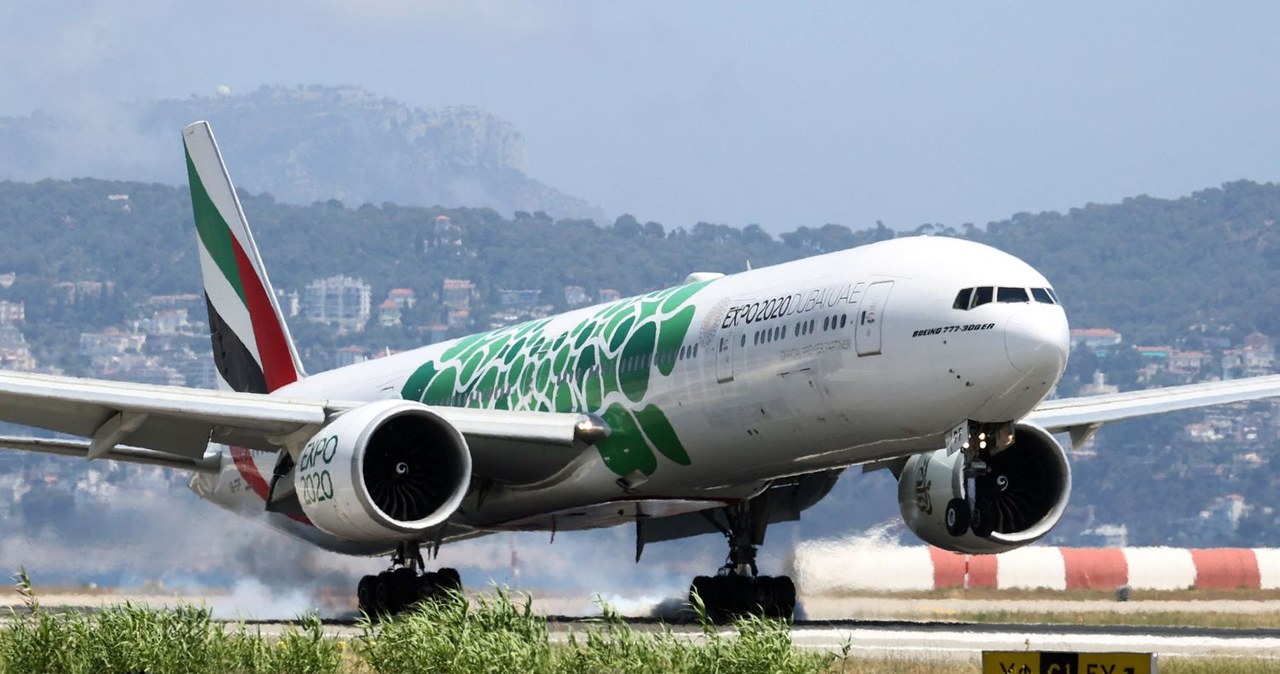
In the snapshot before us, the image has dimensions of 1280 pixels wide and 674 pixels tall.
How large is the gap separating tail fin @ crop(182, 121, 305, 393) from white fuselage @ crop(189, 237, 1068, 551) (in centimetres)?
700

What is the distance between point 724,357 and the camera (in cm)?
2641

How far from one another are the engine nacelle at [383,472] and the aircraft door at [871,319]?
5.47 meters

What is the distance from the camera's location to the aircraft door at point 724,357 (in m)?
26.3

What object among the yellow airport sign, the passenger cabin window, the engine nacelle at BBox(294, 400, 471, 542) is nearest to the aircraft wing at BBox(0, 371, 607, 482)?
the engine nacelle at BBox(294, 400, 471, 542)

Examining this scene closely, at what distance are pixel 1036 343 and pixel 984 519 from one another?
8.70ft

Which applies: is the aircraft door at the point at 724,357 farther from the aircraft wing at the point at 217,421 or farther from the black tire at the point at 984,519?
Answer: the black tire at the point at 984,519

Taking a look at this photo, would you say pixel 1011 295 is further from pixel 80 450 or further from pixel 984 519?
pixel 80 450

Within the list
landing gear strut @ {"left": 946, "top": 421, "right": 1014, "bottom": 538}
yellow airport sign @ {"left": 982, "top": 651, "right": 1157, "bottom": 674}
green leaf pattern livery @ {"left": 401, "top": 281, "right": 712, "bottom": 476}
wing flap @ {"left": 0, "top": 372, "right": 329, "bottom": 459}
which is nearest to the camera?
yellow airport sign @ {"left": 982, "top": 651, "right": 1157, "bottom": 674}

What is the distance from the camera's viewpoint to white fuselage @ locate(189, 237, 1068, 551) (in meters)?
23.5

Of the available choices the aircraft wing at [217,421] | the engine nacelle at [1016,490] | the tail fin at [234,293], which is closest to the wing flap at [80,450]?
the aircraft wing at [217,421]

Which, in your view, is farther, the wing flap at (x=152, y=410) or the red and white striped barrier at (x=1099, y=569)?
the red and white striped barrier at (x=1099, y=569)

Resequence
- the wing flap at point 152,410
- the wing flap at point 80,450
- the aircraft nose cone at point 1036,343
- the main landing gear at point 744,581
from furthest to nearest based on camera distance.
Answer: the wing flap at point 80,450 → the main landing gear at point 744,581 → the wing flap at point 152,410 → the aircraft nose cone at point 1036,343

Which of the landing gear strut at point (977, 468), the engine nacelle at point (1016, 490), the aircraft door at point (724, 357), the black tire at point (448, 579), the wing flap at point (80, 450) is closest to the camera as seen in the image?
the landing gear strut at point (977, 468)

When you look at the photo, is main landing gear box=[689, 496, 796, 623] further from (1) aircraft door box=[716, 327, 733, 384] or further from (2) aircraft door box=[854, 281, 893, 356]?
(2) aircraft door box=[854, 281, 893, 356]
